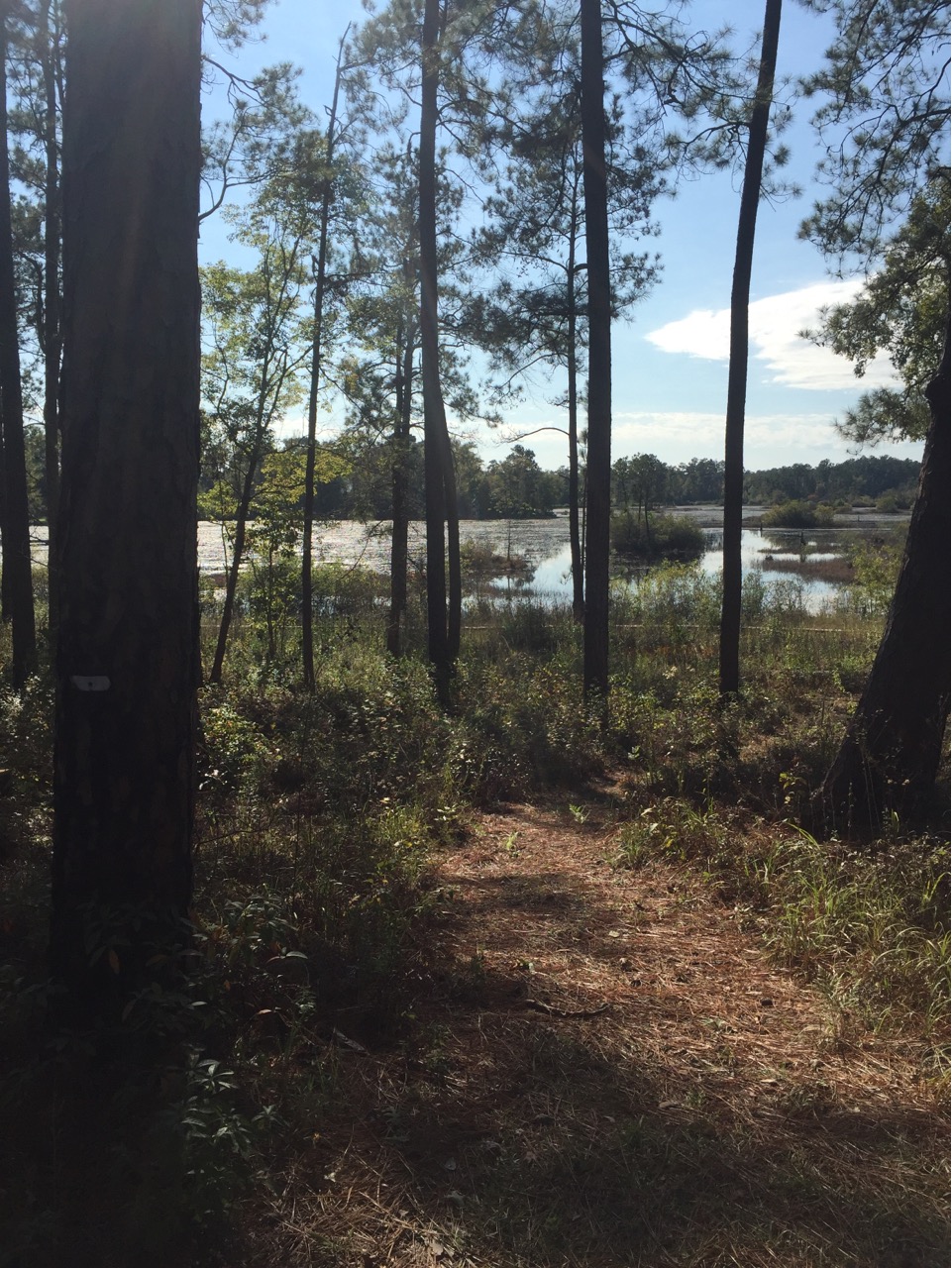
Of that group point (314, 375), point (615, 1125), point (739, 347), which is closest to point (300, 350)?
point (314, 375)

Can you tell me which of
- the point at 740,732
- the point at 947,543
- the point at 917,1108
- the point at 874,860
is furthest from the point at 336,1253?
the point at 740,732

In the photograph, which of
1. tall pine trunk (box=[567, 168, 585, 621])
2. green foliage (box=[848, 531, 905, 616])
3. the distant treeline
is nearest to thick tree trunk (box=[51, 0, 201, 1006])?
the distant treeline

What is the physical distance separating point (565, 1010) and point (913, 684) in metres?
3.33

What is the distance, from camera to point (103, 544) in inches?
103

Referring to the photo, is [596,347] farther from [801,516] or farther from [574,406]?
[801,516]

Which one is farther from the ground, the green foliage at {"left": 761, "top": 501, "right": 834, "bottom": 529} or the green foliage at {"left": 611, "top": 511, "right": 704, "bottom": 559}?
the green foliage at {"left": 761, "top": 501, "right": 834, "bottom": 529}

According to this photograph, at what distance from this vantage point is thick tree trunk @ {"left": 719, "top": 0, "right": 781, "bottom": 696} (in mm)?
8703

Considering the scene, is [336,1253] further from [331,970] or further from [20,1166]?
[331,970]

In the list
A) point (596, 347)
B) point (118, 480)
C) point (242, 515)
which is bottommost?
point (118, 480)

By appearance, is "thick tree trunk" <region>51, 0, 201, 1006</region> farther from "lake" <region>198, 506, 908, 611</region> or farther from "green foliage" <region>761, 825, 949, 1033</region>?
"lake" <region>198, 506, 908, 611</region>

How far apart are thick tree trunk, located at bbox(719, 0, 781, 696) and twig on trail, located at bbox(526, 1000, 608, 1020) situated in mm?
6292

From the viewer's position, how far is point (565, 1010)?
3.15 m

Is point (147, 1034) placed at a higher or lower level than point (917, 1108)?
higher

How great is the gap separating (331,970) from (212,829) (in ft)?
4.96
